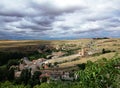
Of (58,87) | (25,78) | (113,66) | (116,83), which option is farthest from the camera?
(25,78)

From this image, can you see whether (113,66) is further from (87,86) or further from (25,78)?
(25,78)

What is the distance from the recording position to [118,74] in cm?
4856

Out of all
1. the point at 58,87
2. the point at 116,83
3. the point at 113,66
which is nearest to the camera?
the point at 116,83

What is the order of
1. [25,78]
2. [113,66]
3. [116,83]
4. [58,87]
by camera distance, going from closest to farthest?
[116,83], [113,66], [58,87], [25,78]

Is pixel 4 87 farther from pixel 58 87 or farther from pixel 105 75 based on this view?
pixel 105 75

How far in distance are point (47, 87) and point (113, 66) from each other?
4851cm

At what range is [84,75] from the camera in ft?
157

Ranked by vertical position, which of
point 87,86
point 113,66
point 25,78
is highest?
point 113,66

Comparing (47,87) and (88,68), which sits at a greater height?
(88,68)

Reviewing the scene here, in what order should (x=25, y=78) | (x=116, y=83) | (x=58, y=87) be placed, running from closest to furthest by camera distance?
(x=116, y=83), (x=58, y=87), (x=25, y=78)

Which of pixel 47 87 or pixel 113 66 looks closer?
pixel 113 66

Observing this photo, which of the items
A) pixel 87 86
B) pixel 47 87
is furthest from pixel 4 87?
pixel 87 86

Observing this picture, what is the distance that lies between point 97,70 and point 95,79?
5.13 feet

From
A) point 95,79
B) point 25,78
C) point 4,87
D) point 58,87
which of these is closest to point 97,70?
point 95,79
